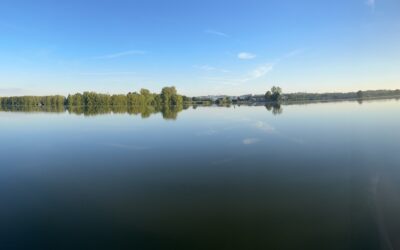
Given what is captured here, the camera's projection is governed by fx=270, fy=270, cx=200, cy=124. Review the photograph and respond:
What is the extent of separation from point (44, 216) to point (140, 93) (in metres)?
107

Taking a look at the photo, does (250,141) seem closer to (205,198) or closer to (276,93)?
(205,198)

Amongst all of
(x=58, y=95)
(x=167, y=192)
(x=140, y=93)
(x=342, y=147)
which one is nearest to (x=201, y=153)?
(x=167, y=192)

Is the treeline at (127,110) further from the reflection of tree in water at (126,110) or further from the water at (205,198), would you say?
the water at (205,198)

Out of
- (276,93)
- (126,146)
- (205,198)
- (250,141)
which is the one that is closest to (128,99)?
(276,93)

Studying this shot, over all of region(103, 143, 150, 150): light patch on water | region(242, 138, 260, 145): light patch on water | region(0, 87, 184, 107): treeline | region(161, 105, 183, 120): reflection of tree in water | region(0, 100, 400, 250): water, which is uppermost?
region(0, 87, 184, 107): treeline

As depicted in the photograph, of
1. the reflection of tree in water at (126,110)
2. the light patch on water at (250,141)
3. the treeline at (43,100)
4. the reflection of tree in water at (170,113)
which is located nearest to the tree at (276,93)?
the reflection of tree in water at (126,110)

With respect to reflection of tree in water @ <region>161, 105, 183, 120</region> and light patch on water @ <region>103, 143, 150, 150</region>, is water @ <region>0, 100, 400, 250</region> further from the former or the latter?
reflection of tree in water @ <region>161, 105, 183, 120</region>

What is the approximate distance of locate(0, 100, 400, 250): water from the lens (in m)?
6.34

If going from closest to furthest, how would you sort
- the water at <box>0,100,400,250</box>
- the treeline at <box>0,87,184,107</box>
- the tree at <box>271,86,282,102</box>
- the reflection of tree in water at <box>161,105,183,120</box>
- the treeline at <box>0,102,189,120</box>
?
the water at <box>0,100,400,250</box>
the reflection of tree in water at <box>161,105,183,120</box>
the treeline at <box>0,102,189,120</box>
the treeline at <box>0,87,184,107</box>
the tree at <box>271,86,282,102</box>

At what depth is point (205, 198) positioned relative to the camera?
864 cm

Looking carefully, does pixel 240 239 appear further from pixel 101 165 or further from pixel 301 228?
pixel 101 165

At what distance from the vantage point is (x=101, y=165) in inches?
523

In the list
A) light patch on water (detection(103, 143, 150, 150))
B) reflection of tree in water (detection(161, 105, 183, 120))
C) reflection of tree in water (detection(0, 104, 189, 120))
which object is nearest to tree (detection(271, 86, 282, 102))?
reflection of tree in water (detection(0, 104, 189, 120))

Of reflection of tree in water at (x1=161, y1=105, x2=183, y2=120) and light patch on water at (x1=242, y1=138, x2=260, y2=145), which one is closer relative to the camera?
light patch on water at (x1=242, y1=138, x2=260, y2=145)
